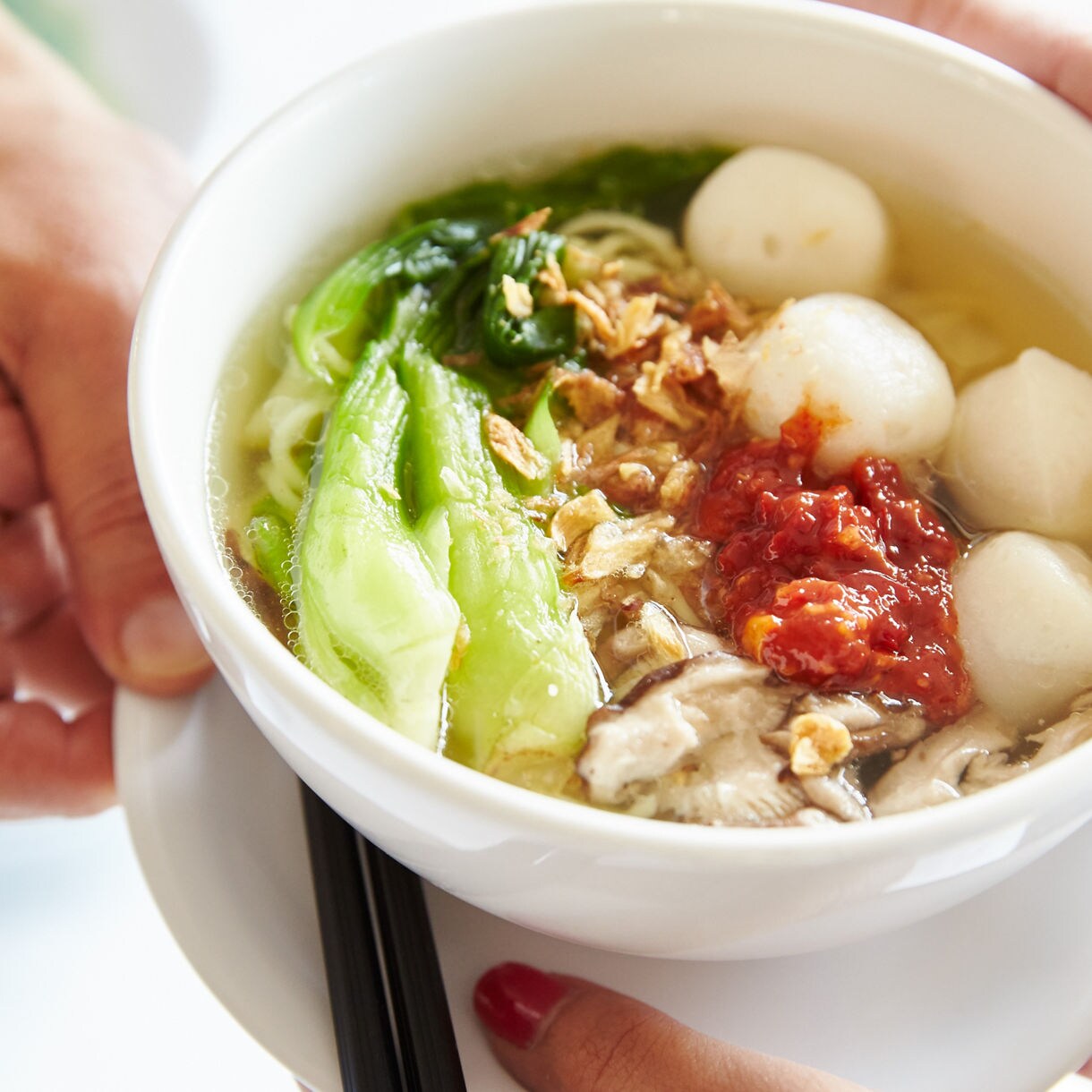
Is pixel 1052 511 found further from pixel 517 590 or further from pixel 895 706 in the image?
pixel 517 590

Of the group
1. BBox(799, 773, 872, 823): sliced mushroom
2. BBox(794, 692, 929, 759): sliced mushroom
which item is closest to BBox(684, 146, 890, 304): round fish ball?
BBox(794, 692, 929, 759): sliced mushroom

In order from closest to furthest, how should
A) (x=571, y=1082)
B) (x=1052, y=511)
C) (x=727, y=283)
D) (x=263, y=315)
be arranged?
(x=571, y=1082)
(x=1052, y=511)
(x=263, y=315)
(x=727, y=283)

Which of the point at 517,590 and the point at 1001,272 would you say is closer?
the point at 517,590

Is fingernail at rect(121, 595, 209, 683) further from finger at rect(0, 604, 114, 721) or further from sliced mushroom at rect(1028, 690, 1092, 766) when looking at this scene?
sliced mushroom at rect(1028, 690, 1092, 766)

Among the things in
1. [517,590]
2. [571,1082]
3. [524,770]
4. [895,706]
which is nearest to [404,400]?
[517,590]

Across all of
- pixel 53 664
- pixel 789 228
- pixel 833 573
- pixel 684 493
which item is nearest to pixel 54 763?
pixel 53 664

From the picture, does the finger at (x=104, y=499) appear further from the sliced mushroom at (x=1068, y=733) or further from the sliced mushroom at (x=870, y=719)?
the sliced mushroom at (x=1068, y=733)

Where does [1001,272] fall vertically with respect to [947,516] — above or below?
above
